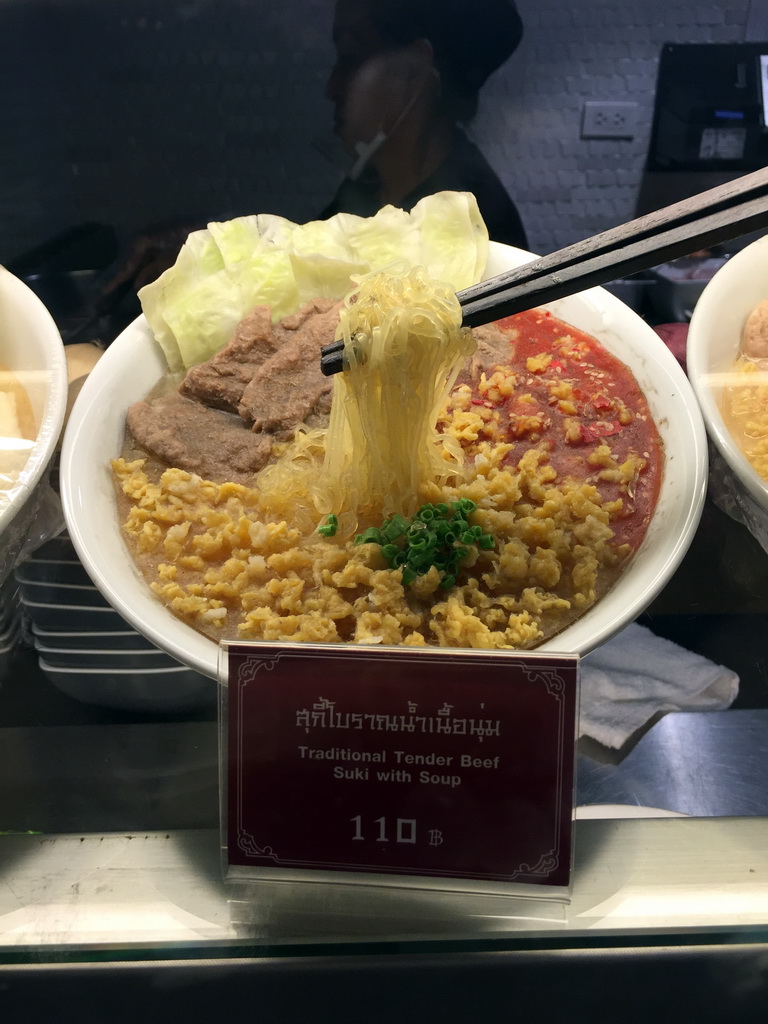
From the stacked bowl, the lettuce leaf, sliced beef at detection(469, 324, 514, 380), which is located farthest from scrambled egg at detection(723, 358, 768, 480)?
the stacked bowl

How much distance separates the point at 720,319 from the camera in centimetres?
178

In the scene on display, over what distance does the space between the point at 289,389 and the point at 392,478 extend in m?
0.39

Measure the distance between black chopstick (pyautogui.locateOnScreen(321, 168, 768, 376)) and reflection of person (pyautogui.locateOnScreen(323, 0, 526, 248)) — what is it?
Answer: 58 cm

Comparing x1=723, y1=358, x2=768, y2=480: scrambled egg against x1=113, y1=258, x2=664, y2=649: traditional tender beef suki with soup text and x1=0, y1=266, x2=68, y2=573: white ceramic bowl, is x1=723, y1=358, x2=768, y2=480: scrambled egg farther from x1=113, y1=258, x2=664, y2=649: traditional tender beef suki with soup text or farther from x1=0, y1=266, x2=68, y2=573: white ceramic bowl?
x1=0, y1=266, x2=68, y2=573: white ceramic bowl

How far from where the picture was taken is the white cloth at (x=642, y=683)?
1350 mm

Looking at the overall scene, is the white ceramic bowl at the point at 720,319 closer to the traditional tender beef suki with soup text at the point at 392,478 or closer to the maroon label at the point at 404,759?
the traditional tender beef suki with soup text at the point at 392,478

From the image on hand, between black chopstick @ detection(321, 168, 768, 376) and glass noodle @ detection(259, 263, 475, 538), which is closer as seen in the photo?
black chopstick @ detection(321, 168, 768, 376)

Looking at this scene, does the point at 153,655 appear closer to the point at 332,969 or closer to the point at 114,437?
the point at 114,437

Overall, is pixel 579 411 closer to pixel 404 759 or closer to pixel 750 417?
→ pixel 750 417

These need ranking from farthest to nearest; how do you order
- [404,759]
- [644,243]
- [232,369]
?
[232,369] < [644,243] < [404,759]

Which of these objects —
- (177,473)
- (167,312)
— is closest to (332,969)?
(177,473)

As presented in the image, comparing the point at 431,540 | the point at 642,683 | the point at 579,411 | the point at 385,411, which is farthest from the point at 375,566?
the point at 579,411

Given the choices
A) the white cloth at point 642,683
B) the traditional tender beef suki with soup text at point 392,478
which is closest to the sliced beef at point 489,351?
the traditional tender beef suki with soup text at point 392,478

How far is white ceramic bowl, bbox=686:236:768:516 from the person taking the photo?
1.71m
